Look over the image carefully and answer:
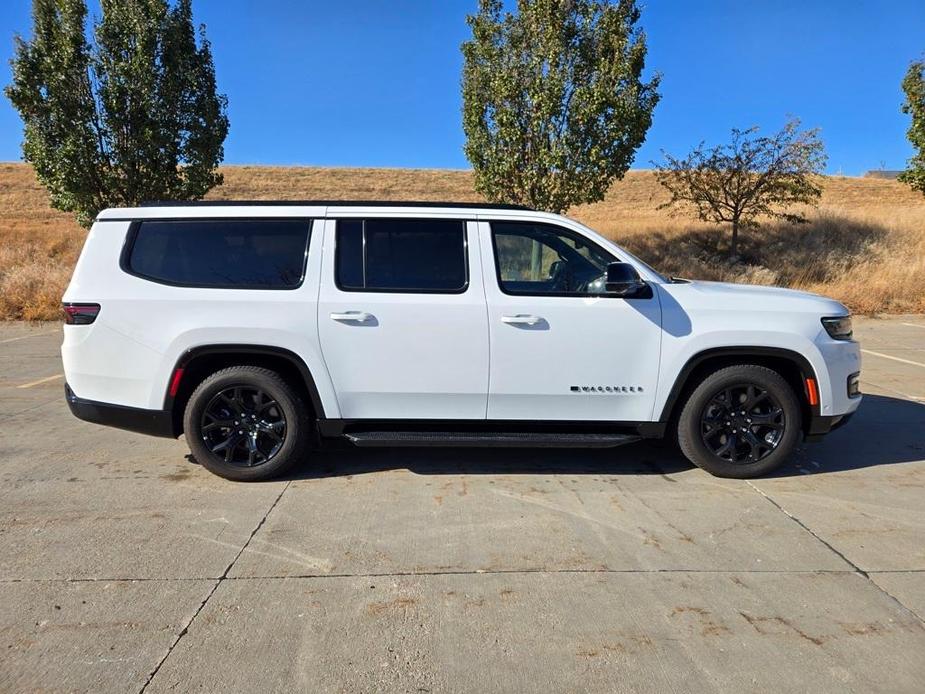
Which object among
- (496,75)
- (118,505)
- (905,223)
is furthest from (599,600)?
(905,223)

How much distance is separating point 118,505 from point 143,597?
1258 millimetres

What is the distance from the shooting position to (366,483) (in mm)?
4492

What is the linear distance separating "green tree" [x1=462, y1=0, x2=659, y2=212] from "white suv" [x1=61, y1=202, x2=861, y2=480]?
34.5 ft

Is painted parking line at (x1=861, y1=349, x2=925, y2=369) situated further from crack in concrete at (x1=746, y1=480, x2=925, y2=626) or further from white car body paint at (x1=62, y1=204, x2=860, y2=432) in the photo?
crack in concrete at (x1=746, y1=480, x2=925, y2=626)

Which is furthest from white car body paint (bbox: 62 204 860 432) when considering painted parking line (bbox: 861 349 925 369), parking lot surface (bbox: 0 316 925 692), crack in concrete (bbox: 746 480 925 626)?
painted parking line (bbox: 861 349 925 369)

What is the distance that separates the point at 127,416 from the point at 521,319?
2725 mm

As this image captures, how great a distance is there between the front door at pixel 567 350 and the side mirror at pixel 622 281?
0.07 metres

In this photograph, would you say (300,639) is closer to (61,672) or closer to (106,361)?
(61,672)

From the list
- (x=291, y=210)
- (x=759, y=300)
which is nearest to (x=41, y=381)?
(x=291, y=210)

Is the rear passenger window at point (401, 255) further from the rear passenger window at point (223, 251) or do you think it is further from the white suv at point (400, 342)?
the rear passenger window at point (223, 251)

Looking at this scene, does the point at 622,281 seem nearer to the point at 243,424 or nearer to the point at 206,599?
the point at 243,424

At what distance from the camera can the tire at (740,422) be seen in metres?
4.44

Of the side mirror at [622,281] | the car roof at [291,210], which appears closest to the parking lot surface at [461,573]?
the side mirror at [622,281]

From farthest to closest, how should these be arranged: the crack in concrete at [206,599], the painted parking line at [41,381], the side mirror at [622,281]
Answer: the painted parking line at [41,381] → the side mirror at [622,281] → the crack in concrete at [206,599]
